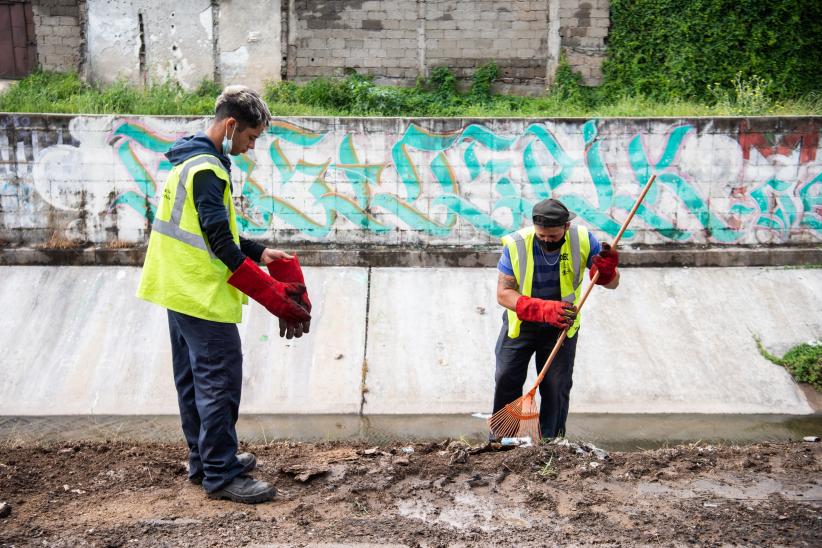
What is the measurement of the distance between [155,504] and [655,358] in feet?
17.1

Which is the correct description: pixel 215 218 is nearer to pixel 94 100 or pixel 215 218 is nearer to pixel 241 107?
pixel 241 107

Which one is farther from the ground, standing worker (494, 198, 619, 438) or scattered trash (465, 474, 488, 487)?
standing worker (494, 198, 619, 438)

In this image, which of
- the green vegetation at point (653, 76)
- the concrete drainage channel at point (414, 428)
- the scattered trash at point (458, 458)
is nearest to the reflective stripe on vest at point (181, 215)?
the scattered trash at point (458, 458)

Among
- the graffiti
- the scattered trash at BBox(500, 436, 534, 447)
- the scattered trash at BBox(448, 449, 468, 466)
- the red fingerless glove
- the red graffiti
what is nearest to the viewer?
the red fingerless glove

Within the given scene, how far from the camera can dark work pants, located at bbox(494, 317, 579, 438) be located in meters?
4.88

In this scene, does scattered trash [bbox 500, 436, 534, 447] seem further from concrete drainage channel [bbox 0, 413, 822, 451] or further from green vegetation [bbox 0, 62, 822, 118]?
green vegetation [bbox 0, 62, 822, 118]

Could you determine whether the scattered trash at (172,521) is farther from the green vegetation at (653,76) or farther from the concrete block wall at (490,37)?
the concrete block wall at (490,37)

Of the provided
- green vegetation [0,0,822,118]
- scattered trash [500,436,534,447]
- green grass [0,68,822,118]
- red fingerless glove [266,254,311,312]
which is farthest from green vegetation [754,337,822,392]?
red fingerless glove [266,254,311,312]

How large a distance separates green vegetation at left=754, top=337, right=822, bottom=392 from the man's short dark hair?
5.82 m

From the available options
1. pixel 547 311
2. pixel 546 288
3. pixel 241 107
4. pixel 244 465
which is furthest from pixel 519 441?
pixel 241 107

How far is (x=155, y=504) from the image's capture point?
3.88 m

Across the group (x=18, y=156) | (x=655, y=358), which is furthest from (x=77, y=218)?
(x=655, y=358)

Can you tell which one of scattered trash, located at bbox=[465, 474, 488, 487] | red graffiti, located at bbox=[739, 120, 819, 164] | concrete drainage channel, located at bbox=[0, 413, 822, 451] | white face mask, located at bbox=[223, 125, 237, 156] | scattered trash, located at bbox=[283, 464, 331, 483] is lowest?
concrete drainage channel, located at bbox=[0, 413, 822, 451]

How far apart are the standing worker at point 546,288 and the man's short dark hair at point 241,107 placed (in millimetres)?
1785
